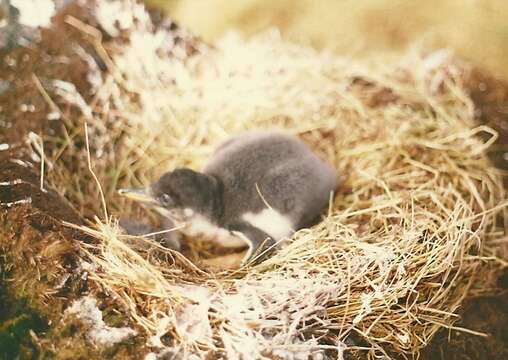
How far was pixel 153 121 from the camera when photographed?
11.1ft

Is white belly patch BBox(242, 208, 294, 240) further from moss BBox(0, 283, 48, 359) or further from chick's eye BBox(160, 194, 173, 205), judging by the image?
moss BBox(0, 283, 48, 359)

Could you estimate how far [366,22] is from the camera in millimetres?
4039

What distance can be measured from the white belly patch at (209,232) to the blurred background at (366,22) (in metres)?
1.60

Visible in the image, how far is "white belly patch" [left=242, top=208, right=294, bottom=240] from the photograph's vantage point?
9.02ft

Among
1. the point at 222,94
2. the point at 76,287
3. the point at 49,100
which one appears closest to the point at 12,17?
the point at 49,100

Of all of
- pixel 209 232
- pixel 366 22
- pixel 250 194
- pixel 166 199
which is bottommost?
pixel 209 232

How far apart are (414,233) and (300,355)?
2.52 feet

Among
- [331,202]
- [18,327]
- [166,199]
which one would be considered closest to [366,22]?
[331,202]

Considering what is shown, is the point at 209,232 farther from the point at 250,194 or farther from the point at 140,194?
the point at 140,194

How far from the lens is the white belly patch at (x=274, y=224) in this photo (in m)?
2.75

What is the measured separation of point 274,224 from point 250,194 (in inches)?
7.6

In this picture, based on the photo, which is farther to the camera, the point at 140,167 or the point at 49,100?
the point at 140,167

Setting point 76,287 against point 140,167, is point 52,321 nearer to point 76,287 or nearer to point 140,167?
point 76,287

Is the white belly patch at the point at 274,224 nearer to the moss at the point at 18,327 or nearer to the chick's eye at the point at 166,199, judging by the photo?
the chick's eye at the point at 166,199
